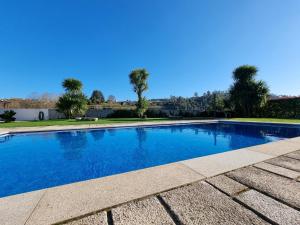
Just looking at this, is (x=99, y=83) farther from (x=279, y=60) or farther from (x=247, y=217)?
(x=247, y=217)

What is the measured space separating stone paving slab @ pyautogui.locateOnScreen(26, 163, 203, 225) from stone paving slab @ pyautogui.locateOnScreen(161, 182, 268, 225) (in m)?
0.27

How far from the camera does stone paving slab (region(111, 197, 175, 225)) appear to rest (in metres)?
1.71

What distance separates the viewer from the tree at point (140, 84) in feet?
71.8

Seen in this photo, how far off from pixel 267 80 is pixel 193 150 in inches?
697

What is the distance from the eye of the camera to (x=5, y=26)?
12883 millimetres

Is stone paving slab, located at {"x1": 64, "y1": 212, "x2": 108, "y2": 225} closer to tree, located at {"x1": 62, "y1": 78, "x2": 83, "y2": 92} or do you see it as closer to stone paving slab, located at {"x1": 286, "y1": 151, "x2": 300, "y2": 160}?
stone paving slab, located at {"x1": 286, "y1": 151, "x2": 300, "y2": 160}

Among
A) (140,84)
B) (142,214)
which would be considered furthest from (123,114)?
(142,214)

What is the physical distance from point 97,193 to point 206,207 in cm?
150

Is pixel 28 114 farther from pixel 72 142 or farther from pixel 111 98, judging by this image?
pixel 111 98

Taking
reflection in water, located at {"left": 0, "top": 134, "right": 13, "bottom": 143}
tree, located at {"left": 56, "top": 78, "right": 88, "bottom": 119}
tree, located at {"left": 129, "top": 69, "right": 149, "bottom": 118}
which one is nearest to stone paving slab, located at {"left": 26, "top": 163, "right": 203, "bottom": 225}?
reflection in water, located at {"left": 0, "top": 134, "right": 13, "bottom": 143}

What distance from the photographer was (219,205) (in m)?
1.99

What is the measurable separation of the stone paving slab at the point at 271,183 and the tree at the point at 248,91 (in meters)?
18.9

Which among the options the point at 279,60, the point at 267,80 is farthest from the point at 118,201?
the point at 267,80

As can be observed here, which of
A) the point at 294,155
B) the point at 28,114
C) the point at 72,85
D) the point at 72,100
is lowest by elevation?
the point at 294,155
